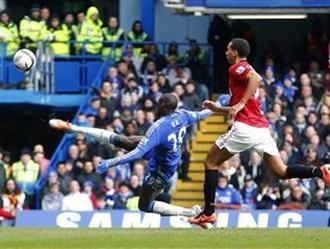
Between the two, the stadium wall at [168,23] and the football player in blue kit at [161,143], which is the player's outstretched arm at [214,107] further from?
the stadium wall at [168,23]

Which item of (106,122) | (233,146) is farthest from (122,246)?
(106,122)

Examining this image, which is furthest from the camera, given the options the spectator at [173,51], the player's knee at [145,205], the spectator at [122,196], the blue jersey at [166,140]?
the spectator at [173,51]

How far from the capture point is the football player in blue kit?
20.6 metres

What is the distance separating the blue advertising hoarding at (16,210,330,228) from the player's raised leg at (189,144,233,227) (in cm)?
503

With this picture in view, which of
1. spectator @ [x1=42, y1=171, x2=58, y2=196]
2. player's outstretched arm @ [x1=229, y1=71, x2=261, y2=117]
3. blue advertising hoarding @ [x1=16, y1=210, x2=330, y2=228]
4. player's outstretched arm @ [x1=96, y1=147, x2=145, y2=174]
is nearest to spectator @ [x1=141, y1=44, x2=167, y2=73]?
spectator @ [x1=42, y1=171, x2=58, y2=196]

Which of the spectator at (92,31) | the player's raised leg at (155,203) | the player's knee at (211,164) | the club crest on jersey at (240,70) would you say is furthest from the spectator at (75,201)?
the club crest on jersey at (240,70)

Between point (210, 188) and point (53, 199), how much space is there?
28.4 ft

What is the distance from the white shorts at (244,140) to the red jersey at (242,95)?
8 centimetres

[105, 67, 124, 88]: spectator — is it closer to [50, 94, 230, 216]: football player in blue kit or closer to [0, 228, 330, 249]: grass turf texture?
[50, 94, 230, 216]: football player in blue kit

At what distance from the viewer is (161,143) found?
20.6 meters

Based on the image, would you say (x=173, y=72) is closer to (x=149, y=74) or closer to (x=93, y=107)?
(x=149, y=74)

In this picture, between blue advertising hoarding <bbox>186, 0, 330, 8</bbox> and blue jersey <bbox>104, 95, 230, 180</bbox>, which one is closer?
blue jersey <bbox>104, 95, 230, 180</bbox>

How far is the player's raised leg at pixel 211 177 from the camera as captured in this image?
63.4 ft

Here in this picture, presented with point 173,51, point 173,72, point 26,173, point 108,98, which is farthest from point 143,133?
point 173,51
